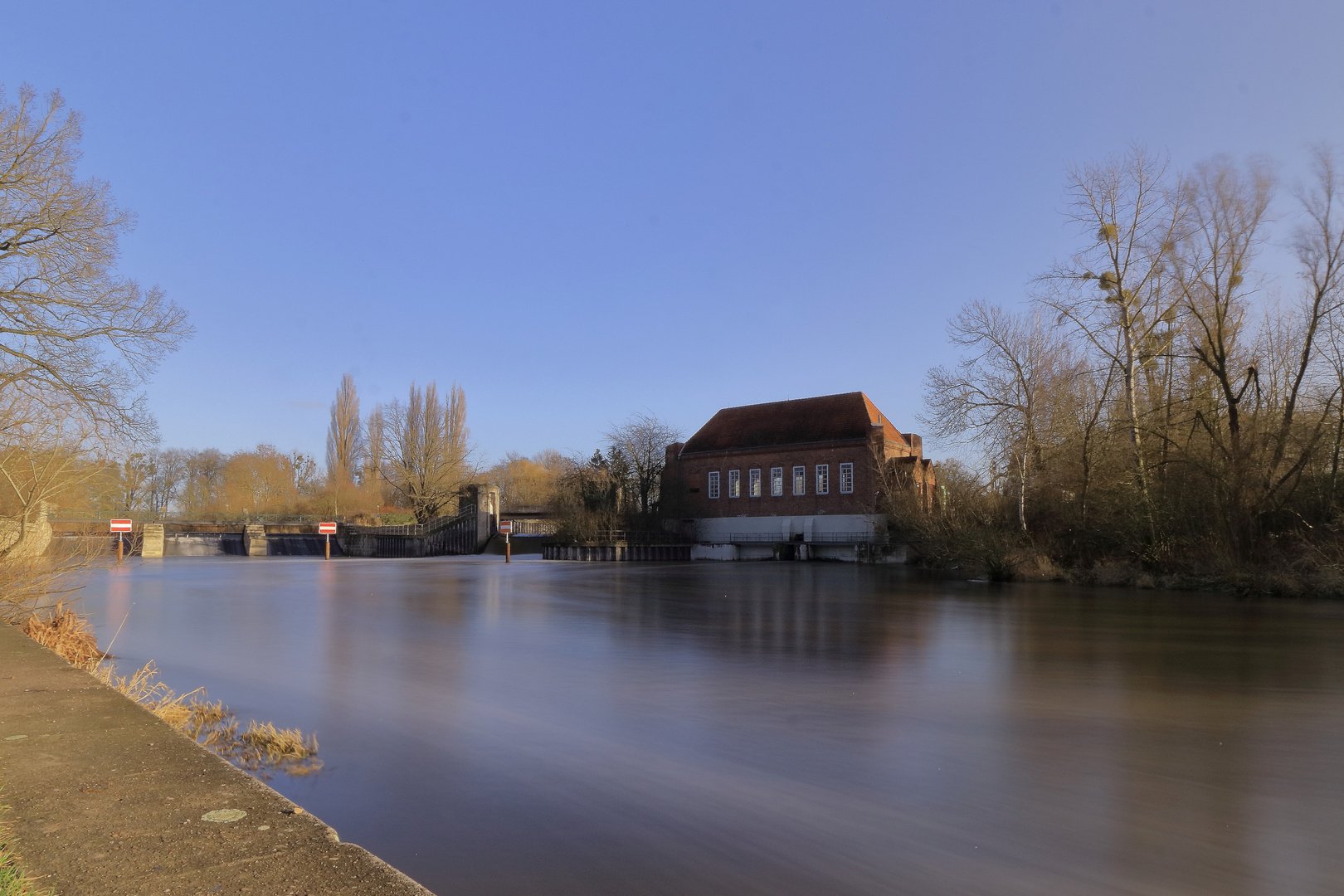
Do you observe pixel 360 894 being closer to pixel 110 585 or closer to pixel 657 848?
pixel 657 848

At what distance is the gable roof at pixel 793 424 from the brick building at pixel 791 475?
7 cm

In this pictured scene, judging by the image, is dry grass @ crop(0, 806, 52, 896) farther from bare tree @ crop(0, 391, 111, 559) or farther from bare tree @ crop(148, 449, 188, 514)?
bare tree @ crop(148, 449, 188, 514)

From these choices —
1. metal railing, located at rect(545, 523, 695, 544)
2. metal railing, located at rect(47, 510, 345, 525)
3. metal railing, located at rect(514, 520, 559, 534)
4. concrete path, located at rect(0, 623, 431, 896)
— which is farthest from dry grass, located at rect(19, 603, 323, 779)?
metal railing, located at rect(47, 510, 345, 525)

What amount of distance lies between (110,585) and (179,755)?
25449mm

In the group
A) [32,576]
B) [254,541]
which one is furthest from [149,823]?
[254,541]

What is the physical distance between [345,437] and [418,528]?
16782 mm

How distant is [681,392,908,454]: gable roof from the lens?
5050cm

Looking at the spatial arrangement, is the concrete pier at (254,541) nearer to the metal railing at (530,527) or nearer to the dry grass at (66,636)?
the metal railing at (530,527)

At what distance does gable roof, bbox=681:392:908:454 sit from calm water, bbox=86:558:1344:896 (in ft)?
111

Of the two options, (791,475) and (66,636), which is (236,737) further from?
(791,475)

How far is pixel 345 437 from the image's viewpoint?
6688cm

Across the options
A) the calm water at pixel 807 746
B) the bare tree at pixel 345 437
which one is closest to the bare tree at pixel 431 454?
the bare tree at pixel 345 437

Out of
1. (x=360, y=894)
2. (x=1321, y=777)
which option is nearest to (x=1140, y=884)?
(x=1321, y=777)

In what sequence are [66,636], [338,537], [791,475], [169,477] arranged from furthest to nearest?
1. [169,477]
2. [338,537]
3. [791,475]
4. [66,636]
